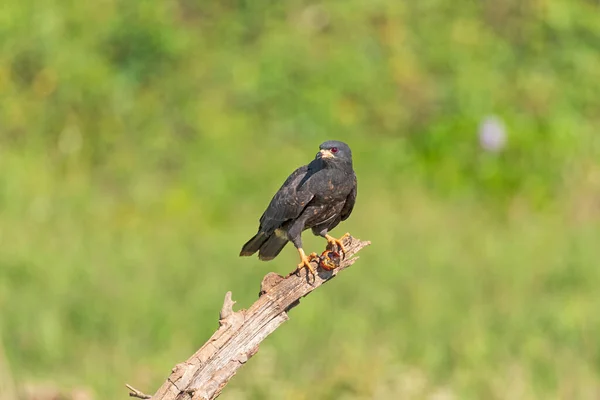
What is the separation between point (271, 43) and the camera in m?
12.3

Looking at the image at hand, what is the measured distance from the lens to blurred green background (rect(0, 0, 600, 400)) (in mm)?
7293

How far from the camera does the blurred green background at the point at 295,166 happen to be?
7.29 metres

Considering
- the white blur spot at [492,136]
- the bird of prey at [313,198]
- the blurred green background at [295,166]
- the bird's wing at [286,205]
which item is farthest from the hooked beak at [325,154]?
the white blur spot at [492,136]

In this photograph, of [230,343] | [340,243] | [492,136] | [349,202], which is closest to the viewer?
[230,343]

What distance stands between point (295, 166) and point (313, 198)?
256 inches

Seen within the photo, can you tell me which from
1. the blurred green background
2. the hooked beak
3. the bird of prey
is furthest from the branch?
the blurred green background

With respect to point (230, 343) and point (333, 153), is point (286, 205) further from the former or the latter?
point (230, 343)

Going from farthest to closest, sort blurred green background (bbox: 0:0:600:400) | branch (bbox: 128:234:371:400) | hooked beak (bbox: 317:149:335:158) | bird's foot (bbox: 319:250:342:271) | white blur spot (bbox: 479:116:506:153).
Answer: white blur spot (bbox: 479:116:506:153)
blurred green background (bbox: 0:0:600:400)
hooked beak (bbox: 317:149:335:158)
bird's foot (bbox: 319:250:342:271)
branch (bbox: 128:234:371:400)

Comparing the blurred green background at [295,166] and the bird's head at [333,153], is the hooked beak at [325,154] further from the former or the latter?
the blurred green background at [295,166]

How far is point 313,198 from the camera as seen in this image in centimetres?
421

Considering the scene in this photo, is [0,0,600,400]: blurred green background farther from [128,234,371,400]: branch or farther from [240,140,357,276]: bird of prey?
[128,234,371,400]: branch

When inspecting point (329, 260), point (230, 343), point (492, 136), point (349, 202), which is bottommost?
point (230, 343)

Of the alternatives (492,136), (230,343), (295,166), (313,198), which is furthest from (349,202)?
(492,136)

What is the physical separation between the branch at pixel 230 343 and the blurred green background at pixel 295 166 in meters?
2.76
